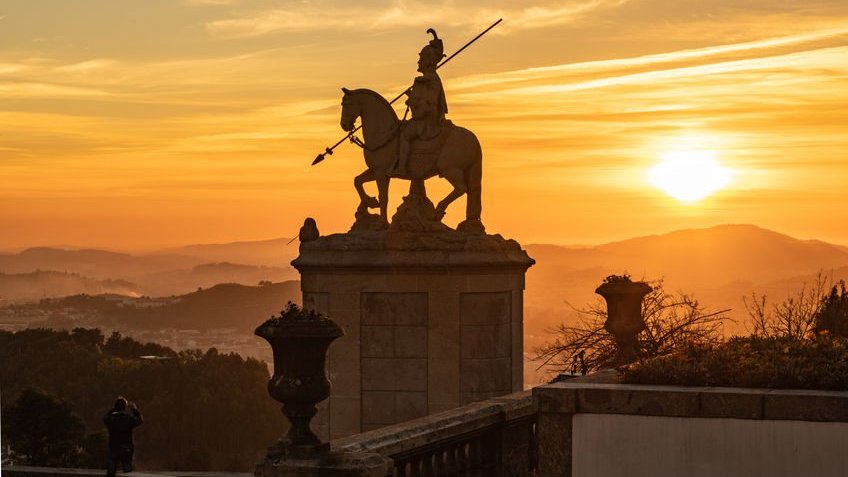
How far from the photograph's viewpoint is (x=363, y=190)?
20531 millimetres

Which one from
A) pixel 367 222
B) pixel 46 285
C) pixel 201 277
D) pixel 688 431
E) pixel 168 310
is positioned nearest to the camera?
pixel 688 431

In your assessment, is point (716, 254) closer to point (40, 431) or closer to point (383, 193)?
point (40, 431)

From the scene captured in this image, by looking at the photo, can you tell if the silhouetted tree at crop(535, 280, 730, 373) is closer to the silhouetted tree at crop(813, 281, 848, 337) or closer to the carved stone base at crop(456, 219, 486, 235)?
the silhouetted tree at crop(813, 281, 848, 337)

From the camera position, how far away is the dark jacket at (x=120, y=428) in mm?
19828

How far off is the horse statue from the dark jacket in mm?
3987

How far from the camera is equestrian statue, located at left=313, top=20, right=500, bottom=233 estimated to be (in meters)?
20.1

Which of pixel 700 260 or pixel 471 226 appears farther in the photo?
pixel 700 260

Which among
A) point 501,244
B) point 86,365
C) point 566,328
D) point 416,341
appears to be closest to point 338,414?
point 416,341

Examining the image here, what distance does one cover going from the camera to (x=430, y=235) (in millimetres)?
19484

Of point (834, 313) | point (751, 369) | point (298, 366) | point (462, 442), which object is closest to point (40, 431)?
point (834, 313)

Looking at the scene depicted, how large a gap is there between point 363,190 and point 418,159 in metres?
0.84

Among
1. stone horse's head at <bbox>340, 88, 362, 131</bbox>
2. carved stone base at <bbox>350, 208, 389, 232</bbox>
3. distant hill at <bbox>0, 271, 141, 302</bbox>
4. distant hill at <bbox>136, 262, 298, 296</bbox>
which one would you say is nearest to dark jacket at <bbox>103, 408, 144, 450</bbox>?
carved stone base at <bbox>350, 208, 389, 232</bbox>

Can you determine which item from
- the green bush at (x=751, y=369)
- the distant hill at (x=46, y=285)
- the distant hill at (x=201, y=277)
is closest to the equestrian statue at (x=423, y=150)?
the green bush at (x=751, y=369)

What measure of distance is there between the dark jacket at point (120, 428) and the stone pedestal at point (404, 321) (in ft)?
8.06
